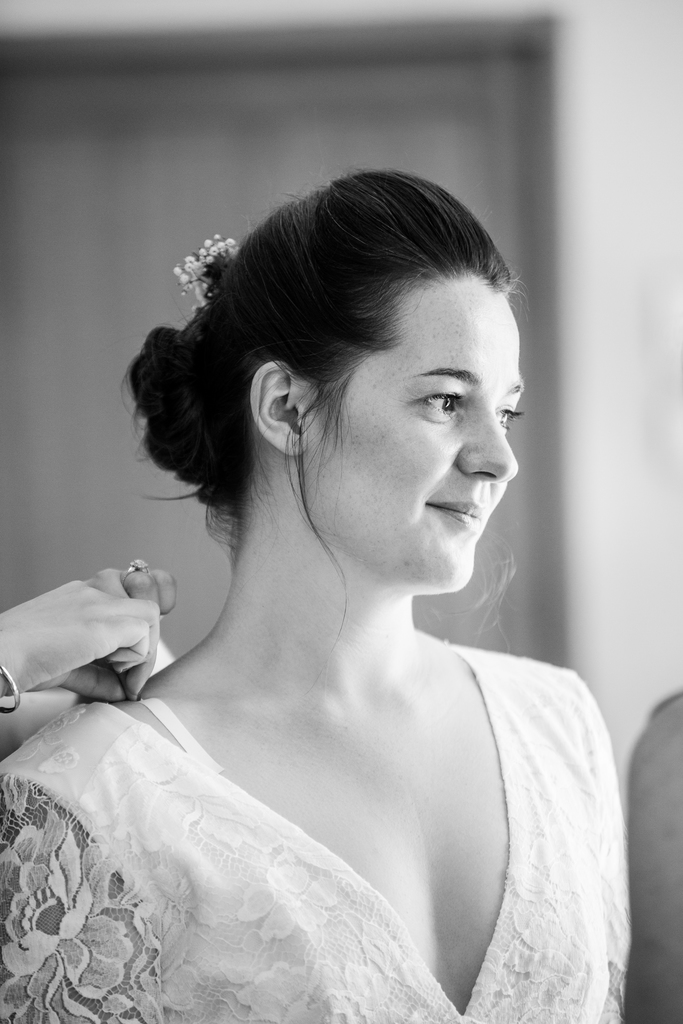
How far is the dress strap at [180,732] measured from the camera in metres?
1.07

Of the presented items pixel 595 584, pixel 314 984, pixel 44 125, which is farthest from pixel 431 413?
pixel 44 125

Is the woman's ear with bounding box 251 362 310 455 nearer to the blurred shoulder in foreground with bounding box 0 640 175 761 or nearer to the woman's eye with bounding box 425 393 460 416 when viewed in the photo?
the woman's eye with bounding box 425 393 460 416

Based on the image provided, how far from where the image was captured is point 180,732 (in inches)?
42.8

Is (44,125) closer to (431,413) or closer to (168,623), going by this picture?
(168,623)

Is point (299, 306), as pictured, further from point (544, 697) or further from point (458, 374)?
point (544, 697)

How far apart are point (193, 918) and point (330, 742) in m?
0.26

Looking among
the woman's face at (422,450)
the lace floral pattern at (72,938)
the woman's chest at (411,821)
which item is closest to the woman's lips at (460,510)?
the woman's face at (422,450)

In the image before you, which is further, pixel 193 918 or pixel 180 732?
pixel 180 732

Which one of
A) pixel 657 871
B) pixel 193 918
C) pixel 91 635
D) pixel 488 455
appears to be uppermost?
pixel 488 455

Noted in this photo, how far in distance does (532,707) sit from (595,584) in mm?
1378

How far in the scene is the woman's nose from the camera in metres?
1.10

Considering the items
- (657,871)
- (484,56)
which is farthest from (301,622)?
(484,56)

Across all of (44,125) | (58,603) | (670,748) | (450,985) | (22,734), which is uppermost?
(44,125)

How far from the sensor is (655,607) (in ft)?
8.73
